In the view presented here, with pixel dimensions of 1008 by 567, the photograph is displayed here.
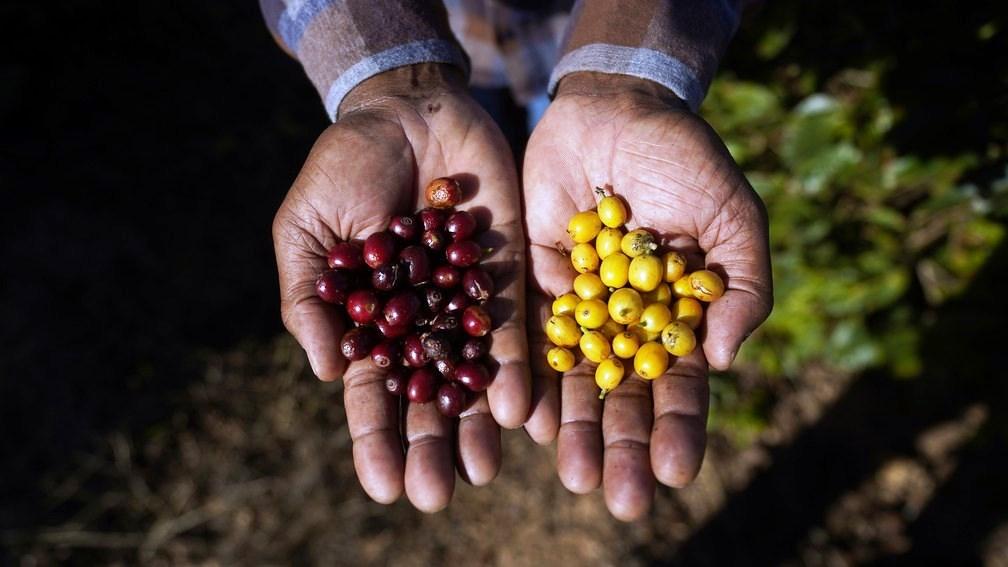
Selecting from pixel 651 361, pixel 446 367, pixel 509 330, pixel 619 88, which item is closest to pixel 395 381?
pixel 446 367

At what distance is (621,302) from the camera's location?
3.49 metres

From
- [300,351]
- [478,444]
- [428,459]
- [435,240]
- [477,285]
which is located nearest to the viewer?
[428,459]

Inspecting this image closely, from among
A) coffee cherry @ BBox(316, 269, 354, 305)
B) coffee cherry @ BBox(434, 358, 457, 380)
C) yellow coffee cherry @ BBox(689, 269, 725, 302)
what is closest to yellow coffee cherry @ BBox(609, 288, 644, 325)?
yellow coffee cherry @ BBox(689, 269, 725, 302)

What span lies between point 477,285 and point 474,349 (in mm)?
309

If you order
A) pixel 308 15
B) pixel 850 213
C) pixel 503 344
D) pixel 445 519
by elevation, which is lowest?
pixel 445 519

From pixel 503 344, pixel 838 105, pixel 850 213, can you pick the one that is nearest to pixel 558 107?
pixel 503 344

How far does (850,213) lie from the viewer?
4.42 m

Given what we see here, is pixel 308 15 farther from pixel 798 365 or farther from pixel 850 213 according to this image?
pixel 798 365

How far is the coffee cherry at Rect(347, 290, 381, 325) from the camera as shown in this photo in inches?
132

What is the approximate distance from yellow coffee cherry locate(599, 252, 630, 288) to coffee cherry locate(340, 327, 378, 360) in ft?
3.78

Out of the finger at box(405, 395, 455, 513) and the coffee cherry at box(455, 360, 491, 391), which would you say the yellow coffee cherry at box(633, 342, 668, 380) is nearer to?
the coffee cherry at box(455, 360, 491, 391)

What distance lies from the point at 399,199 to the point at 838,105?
8.24 feet

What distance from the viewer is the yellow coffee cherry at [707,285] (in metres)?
3.27

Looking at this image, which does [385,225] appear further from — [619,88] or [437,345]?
[619,88]
